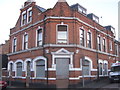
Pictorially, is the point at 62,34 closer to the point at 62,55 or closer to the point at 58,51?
the point at 58,51

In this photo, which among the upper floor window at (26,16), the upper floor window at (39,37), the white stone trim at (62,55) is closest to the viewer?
the white stone trim at (62,55)

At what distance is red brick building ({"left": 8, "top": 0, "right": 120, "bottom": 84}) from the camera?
55.0 ft

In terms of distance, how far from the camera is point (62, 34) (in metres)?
17.5

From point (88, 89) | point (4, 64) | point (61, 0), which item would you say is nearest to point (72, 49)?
point (88, 89)

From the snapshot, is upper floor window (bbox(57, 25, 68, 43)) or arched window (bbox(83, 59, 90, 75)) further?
arched window (bbox(83, 59, 90, 75))

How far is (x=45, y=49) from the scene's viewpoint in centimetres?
1734

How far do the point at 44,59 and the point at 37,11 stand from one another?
6566 mm

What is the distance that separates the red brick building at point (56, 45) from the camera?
16775mm

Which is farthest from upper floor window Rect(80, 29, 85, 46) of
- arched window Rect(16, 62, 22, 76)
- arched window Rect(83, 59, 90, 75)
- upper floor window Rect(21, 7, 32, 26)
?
arched window Rect(16, 62, 22, 76)

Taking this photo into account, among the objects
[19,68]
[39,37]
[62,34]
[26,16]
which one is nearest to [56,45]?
[62,34]

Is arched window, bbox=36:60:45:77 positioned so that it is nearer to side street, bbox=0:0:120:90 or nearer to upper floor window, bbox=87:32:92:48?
side street, bbox=0:0:120:90

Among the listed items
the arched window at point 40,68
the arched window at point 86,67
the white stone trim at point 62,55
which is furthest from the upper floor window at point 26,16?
the arched window at point 86,67

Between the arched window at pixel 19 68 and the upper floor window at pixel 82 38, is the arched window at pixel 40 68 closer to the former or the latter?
the arched window at pixel 19 68

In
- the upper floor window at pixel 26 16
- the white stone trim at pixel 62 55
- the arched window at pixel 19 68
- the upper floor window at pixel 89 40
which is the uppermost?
the upper floor window at pixel 26 16
